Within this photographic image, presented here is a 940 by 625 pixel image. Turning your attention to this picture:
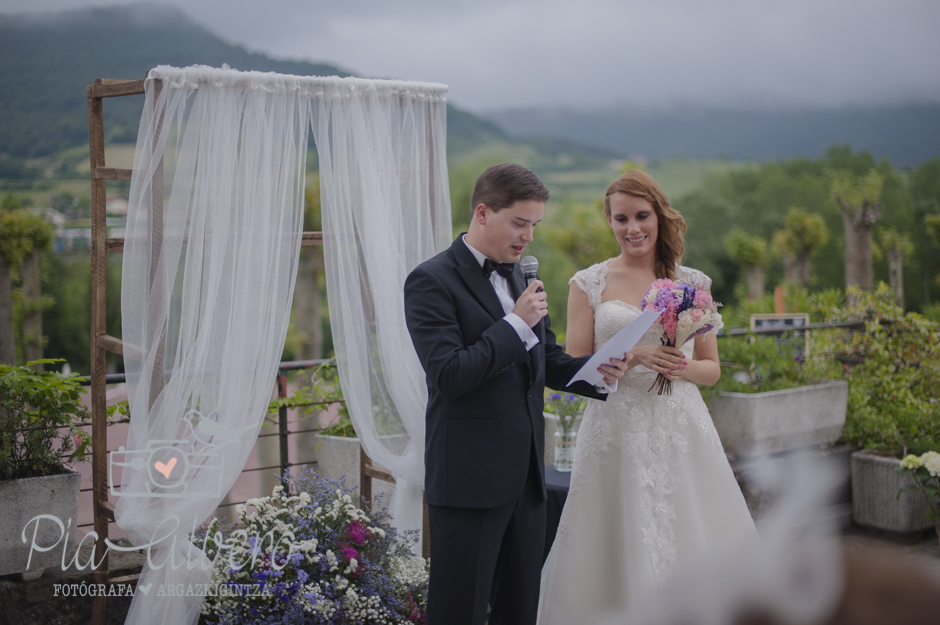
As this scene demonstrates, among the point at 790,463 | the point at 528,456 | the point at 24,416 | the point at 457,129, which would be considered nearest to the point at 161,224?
the point at 24,416

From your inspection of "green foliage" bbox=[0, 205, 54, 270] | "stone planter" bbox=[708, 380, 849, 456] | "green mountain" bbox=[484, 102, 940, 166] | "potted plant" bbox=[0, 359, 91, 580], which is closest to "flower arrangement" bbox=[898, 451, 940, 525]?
"stone planter" bbox=[708, 380, 849, 456]

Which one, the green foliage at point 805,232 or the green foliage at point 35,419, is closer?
the green foliage at point 35,419

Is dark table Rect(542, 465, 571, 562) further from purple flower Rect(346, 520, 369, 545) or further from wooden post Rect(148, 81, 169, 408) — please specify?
wooden post Rect(148, 81, 169, 408)

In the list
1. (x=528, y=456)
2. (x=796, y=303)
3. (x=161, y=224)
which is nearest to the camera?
(x=528, y=456)

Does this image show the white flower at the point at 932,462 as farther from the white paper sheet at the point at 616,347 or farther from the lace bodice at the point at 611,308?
the white paper sheet at the point at 616,347

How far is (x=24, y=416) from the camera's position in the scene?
9.45 feet

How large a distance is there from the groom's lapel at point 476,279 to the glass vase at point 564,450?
4.51 feet

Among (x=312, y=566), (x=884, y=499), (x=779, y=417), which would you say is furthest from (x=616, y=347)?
(x=884, y=499)

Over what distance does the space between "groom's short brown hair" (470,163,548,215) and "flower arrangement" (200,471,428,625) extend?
4.64ft

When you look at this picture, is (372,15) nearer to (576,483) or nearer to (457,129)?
(457,129)

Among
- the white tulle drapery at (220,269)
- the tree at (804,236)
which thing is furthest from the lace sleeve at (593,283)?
the tree at (804,236)

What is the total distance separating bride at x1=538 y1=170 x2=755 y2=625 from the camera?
245cm

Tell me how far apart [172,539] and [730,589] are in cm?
235

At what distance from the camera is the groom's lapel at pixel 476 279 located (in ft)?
6.38
